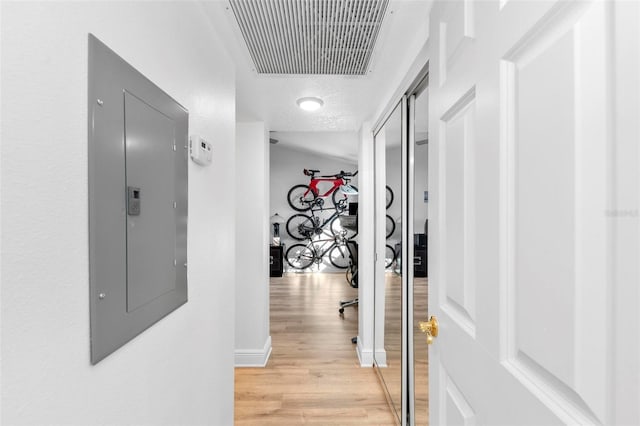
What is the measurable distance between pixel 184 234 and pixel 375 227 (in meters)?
2.03

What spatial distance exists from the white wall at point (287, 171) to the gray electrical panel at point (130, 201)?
623 centimetres

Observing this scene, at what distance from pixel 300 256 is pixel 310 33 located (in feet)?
19.5

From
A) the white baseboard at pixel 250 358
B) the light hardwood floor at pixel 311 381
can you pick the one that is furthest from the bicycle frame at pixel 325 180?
the white baseboard at pixel 250 358

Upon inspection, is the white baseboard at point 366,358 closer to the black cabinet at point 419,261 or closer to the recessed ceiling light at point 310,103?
the black cabinet at point 419,261

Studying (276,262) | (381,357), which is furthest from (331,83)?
(276,262)

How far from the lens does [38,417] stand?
583 millimetres

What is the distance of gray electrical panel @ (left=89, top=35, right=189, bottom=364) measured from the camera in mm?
720

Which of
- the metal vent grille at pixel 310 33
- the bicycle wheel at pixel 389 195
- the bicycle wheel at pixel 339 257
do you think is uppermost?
the metal vent grille at pixel 310 33

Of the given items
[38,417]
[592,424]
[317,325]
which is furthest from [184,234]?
[317,325]

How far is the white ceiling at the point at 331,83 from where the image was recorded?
136cm

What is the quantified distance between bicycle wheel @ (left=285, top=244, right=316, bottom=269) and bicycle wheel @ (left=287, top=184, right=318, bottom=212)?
854 millimetres

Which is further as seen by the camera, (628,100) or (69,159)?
(69,159)

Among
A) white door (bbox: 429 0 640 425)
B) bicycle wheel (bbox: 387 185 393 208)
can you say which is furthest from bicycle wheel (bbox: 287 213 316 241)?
white door (bbox: 429 0 640 425)

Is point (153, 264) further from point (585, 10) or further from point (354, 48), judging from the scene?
point (354, 48)
